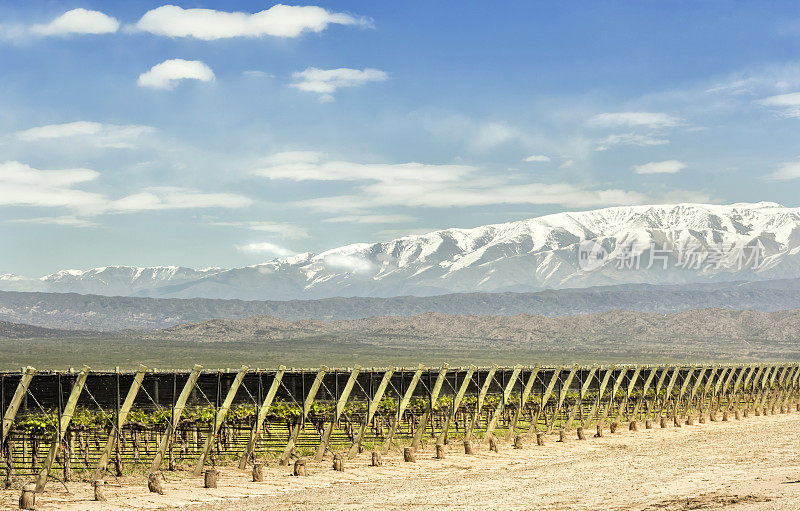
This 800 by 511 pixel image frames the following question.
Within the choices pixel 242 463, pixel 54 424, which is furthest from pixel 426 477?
pixel 54 424

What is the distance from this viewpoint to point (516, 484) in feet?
91.0

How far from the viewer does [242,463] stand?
32188 millimetres

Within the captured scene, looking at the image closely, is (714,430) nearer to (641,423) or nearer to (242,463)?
(641,423)

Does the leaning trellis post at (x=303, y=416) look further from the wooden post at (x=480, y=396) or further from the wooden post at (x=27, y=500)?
the wooden post at (x=27, y=500)

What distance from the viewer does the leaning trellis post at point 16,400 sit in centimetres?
2723

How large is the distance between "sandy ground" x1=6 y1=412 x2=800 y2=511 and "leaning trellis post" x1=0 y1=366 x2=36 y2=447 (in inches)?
77.7

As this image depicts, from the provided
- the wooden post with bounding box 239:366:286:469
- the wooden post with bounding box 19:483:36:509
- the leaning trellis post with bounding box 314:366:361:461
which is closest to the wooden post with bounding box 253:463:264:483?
the wooden post with bounding box 239:366:286:469

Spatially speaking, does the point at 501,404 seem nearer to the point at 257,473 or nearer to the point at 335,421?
the point at 335,421

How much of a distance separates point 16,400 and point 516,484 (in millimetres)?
13193

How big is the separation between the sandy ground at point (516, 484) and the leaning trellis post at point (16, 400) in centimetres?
197

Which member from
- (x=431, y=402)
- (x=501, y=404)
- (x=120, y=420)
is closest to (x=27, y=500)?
(x=120, y=420)

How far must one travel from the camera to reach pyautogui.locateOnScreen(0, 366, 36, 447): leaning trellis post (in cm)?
2723

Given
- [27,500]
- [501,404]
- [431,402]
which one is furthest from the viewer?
[501,404]

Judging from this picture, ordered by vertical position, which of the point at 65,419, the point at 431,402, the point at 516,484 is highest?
the point at 65,419
